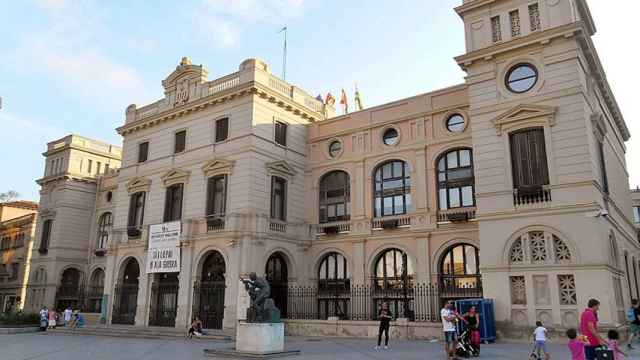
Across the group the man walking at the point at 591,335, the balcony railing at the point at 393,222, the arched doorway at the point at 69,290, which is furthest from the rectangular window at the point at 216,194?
the man walking at the point at 591,335

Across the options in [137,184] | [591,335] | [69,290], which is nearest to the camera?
[591,335]

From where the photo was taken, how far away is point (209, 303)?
29719 mm

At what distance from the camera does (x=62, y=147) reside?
4641cm

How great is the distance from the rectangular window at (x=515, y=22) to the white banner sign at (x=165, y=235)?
20.8 meters

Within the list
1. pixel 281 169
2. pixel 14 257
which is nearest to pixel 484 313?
pixel 281 169

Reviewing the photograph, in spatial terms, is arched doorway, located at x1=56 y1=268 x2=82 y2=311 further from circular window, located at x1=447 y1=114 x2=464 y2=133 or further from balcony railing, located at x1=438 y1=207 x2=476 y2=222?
circular window, located at x1=447 y1=114 x2=464 y2=133

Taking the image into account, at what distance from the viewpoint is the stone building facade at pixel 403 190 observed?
2123 centimetres

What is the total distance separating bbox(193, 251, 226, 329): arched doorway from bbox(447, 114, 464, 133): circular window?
14678 millimetres

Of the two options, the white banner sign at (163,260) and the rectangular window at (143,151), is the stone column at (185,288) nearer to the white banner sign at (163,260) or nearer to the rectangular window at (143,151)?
the white banner sign at (163,260)

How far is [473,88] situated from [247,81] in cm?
1317

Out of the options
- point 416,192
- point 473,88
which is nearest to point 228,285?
point 416,192

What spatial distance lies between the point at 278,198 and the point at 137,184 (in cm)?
1056

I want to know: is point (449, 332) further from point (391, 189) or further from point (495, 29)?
point (495, 29)

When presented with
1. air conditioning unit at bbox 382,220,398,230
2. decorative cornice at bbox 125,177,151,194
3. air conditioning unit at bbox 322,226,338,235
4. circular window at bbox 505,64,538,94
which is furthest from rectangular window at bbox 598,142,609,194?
decorative cornice at bbox 125,177,151,194
